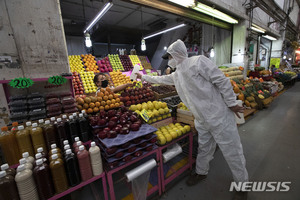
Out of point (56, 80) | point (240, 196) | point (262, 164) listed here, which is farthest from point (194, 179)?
point (56, 80)

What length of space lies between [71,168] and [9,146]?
729 mm

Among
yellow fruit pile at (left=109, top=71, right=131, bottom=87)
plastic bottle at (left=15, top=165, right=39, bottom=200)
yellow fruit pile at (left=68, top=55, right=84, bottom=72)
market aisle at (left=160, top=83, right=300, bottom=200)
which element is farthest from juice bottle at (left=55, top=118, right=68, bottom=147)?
yellow fruit pile at (left=68, top=55, right=84, bottom=72)

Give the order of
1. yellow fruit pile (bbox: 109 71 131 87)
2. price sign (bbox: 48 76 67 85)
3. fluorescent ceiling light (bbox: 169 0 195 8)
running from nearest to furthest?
1. price sign (bbox: 48 76 67 85)
2. fluorescent ceiling light (bbox: 169 0 195 8)
3. yellow fruit pile (bbox: 109 71 131 87)

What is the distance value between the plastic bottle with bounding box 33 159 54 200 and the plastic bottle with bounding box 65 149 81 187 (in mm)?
146

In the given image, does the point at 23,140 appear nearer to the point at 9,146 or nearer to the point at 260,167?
the point at 9,146

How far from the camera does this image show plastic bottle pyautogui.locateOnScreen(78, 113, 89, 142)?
1.73m

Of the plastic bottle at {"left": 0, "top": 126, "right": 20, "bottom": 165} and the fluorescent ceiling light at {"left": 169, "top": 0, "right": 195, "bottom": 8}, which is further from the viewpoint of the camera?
the fluorescent ceiling light at {"left": 169, "top": 0, "right": 195, "bottom": 8}

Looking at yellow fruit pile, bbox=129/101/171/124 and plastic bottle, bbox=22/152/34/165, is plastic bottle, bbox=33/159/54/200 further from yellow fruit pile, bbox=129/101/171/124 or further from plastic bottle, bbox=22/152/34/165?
yellow fruit pile, bbox=129/101/171/124

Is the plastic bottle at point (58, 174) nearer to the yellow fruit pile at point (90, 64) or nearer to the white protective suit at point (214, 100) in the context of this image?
the white protective suit at point (214, 100)

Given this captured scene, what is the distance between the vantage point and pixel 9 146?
4.67 ft

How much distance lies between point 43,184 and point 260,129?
204 inches

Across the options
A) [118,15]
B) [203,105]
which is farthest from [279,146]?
[118,15]

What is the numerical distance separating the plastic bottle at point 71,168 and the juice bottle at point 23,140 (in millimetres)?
532

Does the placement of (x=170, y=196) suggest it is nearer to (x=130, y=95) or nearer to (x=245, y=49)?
(x=130, y=95)
